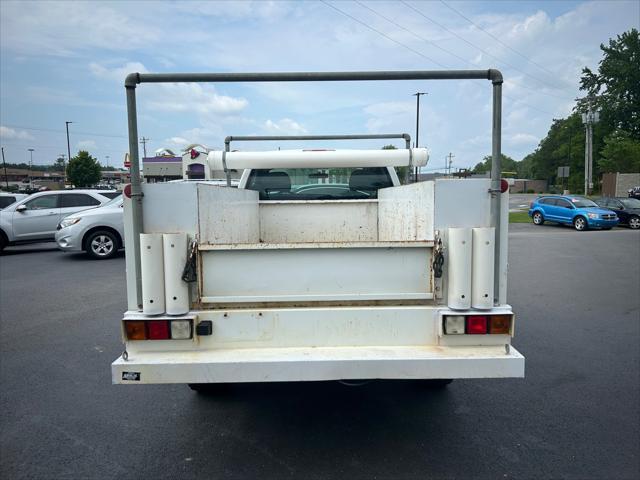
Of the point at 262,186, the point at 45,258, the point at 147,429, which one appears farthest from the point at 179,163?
the point at 147,429

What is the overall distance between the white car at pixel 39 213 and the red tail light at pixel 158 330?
12.1 meters

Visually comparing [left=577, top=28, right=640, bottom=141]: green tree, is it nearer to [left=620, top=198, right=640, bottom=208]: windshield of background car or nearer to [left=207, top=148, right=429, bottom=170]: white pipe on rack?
[left=620, top=198, right=640, bottom=208]: windshield of background car

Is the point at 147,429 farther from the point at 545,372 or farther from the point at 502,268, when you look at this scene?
the point at 545,372

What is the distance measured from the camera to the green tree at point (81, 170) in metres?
53.3

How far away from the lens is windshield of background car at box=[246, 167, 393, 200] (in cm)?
545

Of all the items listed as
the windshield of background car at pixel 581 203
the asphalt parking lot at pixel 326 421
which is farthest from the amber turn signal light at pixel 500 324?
the windshield of background car at pixel 581 203

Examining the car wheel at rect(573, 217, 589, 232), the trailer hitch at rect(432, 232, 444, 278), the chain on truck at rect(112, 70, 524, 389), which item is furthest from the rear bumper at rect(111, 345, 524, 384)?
the car wheel at rect(573, 217, 589, 232)

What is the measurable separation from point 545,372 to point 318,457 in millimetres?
2525

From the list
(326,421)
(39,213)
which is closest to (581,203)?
(39,213)

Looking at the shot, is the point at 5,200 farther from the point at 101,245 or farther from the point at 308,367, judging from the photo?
the point at 308,367

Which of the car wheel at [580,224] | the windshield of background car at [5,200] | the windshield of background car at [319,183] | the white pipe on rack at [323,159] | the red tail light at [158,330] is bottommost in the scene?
the car wheel at [580,224]

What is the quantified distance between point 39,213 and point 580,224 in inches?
825

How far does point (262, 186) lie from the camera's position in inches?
215

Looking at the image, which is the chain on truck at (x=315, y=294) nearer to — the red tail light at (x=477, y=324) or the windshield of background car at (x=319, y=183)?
the red tail light at (x=477, y=324)
